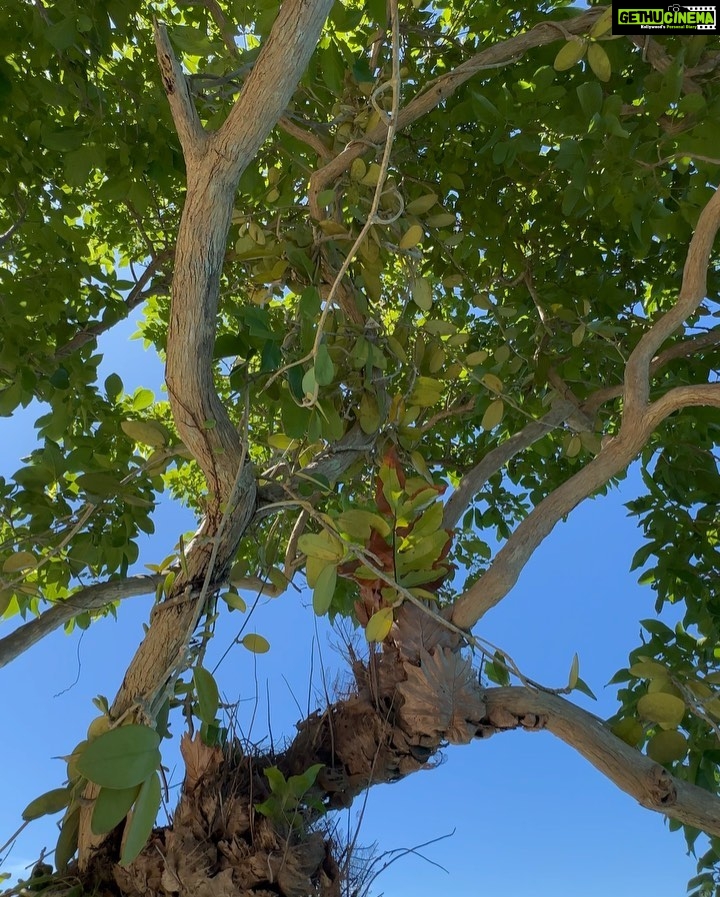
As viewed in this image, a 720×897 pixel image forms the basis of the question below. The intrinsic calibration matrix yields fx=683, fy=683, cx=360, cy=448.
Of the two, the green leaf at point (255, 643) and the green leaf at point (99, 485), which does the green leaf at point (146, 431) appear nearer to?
the green leaf at point (99, 485)

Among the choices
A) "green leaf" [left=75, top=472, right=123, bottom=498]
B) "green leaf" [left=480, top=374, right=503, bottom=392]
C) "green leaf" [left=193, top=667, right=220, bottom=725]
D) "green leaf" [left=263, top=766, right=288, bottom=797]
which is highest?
"green leaf" [left=480, top=374, right=503, bottom=392]

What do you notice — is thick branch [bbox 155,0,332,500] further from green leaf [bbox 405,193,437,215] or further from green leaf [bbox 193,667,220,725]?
green leaf [bbox 405,193,437,215]

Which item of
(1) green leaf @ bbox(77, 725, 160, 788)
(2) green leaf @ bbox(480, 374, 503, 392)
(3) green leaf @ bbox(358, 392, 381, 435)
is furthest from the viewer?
(2) green leaf @ bbox(480, 374, 503, 392)

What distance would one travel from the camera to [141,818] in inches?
35.5

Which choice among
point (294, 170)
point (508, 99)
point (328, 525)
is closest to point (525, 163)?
point (508, 99)

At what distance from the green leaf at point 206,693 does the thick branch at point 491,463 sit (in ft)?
2.57

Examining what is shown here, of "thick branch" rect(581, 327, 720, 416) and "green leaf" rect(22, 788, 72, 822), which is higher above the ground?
"thick branch" rect(581, 327, 720, 416)

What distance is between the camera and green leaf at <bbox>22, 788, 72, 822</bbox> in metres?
1.21

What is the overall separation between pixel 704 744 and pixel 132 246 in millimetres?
3121

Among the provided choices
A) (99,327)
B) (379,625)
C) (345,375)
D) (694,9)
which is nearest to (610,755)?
(379,625)

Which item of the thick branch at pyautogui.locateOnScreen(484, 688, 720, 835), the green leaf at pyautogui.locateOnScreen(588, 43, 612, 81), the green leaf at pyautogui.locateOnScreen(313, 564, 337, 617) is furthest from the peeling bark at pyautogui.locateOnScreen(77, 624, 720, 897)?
the green leaf at pyautogui.locateOnScreen(588, 43, 612, 81)

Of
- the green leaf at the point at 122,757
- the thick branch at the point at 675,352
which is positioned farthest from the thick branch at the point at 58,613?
the thick branch at the point at 675,352

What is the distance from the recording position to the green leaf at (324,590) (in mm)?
1036

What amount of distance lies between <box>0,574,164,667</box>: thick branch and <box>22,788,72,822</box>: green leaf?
56 cm
